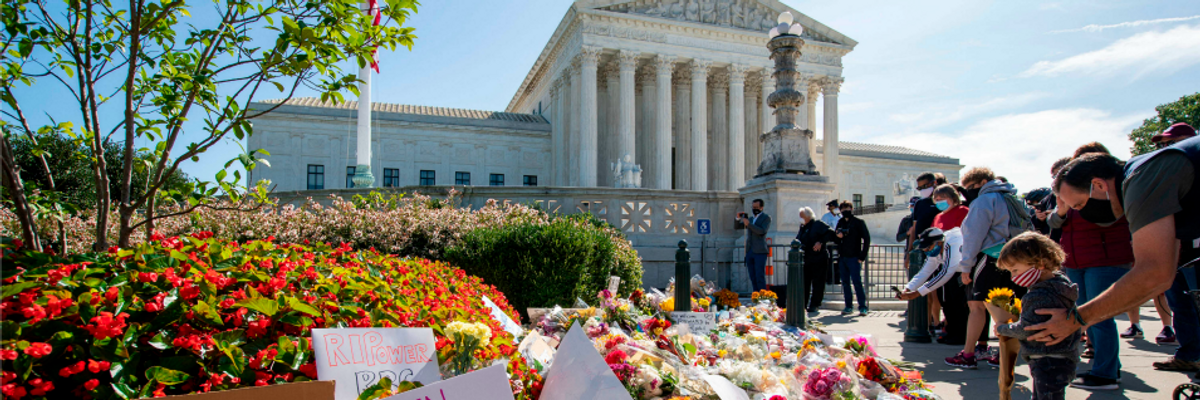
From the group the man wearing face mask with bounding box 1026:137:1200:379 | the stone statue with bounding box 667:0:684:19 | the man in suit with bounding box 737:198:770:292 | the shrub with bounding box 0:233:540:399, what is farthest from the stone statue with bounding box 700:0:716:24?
the shrub with bounding box 0:233:540:399

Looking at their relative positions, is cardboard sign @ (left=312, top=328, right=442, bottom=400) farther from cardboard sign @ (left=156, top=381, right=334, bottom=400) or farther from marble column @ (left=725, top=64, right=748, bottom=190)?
marble column @ (left=725, top=64, right=748, bottom=190)

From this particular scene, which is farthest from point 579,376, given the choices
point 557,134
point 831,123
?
point 831,123

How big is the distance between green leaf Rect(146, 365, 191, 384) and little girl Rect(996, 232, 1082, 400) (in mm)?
3738

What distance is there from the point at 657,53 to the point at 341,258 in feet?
109

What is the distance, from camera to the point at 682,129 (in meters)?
39.9

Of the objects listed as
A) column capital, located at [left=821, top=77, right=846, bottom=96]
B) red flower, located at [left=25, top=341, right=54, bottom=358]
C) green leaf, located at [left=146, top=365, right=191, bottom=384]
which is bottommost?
green leaf, located at [left=146, top=365, right=191, bottom=384]

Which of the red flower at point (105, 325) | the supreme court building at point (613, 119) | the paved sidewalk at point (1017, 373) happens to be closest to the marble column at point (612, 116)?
the supreme court building at point (613, 119)

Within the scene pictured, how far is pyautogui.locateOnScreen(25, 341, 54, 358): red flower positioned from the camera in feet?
6.02

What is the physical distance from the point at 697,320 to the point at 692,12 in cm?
3443

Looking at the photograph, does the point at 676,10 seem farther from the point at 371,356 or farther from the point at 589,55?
the point at 371,356

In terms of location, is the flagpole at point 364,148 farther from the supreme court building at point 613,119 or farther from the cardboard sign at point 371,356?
the cardboard sign at point 371,356

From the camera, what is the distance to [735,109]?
36938 mm

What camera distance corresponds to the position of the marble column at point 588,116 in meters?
33.9

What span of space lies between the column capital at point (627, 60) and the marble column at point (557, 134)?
5.09 meters
